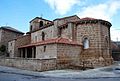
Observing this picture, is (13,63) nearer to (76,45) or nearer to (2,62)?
(2,62)

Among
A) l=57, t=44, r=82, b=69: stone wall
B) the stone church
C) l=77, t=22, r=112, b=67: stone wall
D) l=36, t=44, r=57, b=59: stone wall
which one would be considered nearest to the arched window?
the stone church

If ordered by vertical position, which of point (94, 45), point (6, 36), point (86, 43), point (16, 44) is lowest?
point (94, 45)

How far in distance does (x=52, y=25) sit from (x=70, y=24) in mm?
5415

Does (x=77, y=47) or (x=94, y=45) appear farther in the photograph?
(x=94, y=45)

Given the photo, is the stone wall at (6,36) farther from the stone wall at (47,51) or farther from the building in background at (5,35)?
the stone wall at (47,51)

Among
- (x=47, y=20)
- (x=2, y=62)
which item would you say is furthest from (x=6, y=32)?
(x=2, y=62)

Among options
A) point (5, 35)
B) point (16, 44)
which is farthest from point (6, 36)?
point (16, 44)

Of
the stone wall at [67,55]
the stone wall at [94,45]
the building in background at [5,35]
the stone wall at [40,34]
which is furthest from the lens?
the building in background at [5,35]

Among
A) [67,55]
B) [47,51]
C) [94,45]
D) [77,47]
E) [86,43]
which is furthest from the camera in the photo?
[86,43]

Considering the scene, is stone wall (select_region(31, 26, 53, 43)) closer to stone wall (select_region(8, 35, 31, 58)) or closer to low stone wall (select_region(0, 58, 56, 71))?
stone wall (select_region(8, 35, 31, 58))

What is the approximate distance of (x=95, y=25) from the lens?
23.7 meters

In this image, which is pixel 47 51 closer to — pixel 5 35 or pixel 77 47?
pixel 77 47

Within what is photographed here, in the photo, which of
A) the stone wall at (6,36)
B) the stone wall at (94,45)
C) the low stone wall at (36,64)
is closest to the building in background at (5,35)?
the stone wall at (6,36)

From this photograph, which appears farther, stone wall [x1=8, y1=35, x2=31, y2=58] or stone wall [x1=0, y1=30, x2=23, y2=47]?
stone wall [x1=0, y1=30, x2=23, y2=47]
